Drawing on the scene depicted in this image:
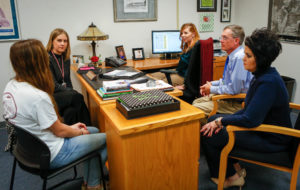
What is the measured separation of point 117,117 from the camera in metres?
1.49

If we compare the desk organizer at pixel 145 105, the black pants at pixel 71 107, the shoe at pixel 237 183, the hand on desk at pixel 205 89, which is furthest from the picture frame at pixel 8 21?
the shoe at pixel 237 183

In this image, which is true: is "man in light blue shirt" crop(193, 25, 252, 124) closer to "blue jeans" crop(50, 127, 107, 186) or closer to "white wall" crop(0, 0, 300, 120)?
"blue jeans" crop(50, 127, 107, 186)

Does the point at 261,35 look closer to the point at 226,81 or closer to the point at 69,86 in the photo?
the point at 226,81

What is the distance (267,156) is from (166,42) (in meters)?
2.36

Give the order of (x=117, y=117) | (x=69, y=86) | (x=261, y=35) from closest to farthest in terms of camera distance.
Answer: (x=117, y=117)
(x=261, y=35)
(x=69, y=86)

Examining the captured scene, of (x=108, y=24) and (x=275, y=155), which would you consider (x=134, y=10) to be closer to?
(x=108, y=24)

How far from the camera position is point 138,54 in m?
3.62

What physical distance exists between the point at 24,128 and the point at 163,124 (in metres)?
0.75

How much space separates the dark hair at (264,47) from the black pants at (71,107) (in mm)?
1701

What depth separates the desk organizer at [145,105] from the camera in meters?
1.45

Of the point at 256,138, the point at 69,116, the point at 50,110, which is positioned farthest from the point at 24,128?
the point at 256,138

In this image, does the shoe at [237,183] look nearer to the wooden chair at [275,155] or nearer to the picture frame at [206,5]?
the wooden chair at [275,155]

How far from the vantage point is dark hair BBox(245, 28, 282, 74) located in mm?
1582

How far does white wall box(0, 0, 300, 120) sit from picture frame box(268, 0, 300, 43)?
4.6 inches
